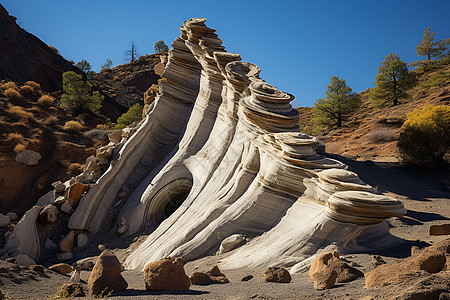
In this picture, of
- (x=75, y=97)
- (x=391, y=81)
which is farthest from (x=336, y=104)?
(x=75, y=97)

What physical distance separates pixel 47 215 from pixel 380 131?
84.5ft

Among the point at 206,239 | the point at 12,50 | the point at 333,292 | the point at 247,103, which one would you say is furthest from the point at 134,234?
the point at 12,50

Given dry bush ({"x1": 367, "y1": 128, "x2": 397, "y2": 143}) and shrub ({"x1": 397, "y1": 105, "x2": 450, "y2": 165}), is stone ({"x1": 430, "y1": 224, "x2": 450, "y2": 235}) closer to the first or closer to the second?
shrub ({"x1": 397, "y1": 105, "x2": 450, "y2": 165})

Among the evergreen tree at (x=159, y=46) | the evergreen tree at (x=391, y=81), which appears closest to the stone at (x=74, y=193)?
the evergreen tree at (x=391, y=81)

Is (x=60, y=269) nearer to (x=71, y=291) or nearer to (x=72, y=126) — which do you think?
(x=71, y=291)

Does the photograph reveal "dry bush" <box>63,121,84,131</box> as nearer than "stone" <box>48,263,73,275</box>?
No

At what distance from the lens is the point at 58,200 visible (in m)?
10.6

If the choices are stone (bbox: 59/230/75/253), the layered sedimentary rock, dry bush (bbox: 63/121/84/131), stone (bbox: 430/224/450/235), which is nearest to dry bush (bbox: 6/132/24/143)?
dry bush (bbox: 63/121/84/131)

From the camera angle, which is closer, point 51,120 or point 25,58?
point 51,120

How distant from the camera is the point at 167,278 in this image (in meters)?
4.71

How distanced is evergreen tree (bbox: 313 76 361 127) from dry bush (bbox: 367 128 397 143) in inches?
377

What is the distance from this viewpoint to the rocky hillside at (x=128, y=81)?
50.2 metres

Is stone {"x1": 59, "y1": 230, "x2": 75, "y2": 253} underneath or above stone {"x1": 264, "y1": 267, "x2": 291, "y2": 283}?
underneath

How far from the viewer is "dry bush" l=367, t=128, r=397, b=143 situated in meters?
28.1
